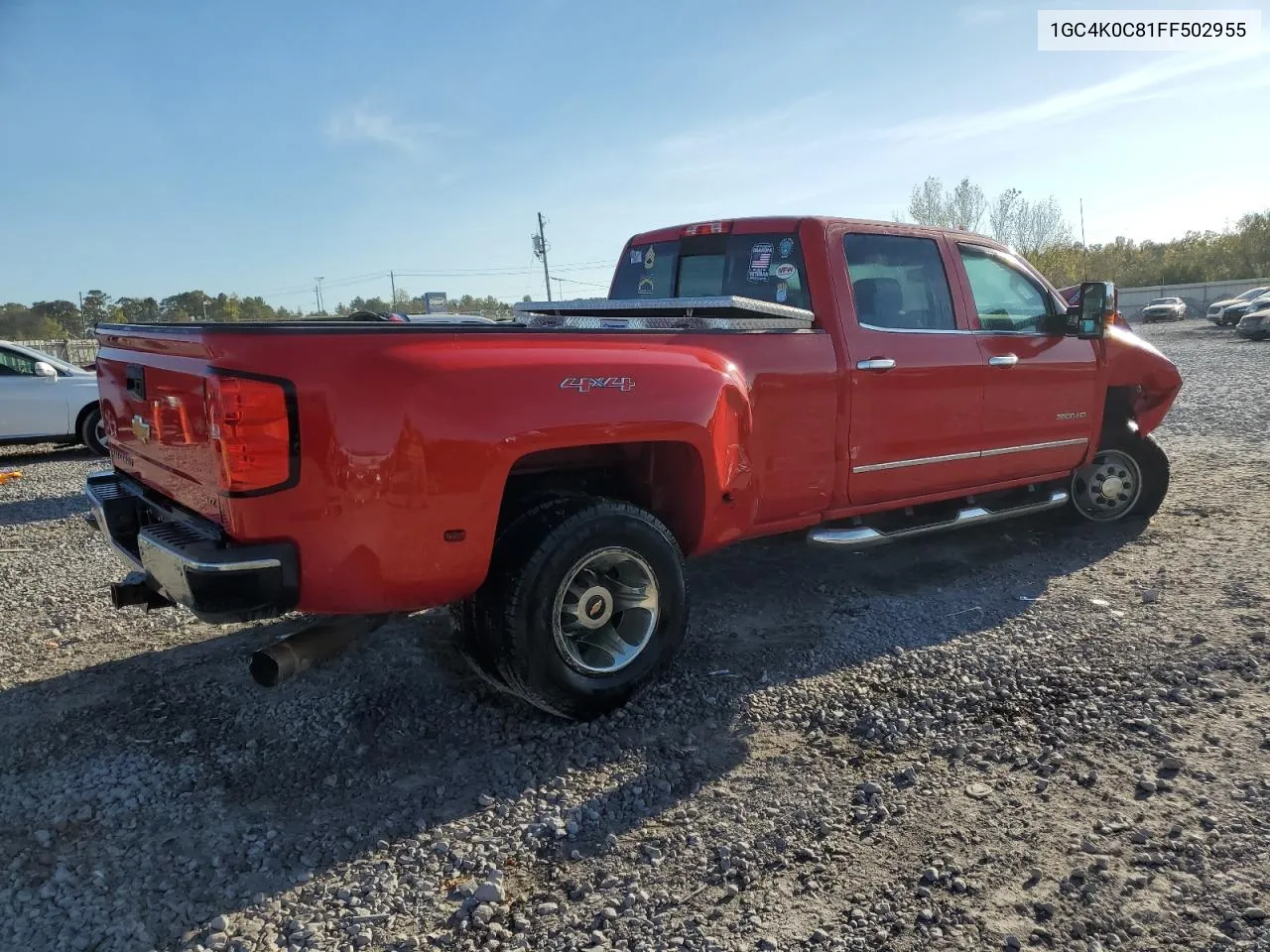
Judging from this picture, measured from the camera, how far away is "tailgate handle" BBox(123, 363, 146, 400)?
3303 millimetres

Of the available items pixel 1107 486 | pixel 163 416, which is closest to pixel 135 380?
pixel 163 416

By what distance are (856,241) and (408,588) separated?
2.93m

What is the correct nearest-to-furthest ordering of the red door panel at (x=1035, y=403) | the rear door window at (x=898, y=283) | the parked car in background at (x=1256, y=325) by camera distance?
the rear door window at (x=898, y=283) < the red door panel at (x=1035, y=403) < the parked car in background at (x=1256, y=325)

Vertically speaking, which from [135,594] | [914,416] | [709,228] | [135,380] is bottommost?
[135,594]

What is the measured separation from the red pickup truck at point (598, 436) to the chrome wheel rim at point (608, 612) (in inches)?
0.4

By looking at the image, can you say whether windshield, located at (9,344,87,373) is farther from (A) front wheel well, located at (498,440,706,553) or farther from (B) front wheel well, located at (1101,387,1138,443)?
(B) front wheel well, located at (1101,387,1138,443)

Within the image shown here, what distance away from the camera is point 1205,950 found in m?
2.15

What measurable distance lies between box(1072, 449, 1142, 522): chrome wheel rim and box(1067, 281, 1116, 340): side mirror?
1.11m

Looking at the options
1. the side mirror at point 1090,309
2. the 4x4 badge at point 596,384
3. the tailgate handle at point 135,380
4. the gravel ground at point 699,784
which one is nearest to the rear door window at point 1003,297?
the side mirror at point 1090,309

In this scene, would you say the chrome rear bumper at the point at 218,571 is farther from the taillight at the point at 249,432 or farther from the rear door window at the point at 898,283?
the rear door window at the point at 898,283

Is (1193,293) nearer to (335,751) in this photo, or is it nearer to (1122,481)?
(1122,481)

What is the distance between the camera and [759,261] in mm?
4527

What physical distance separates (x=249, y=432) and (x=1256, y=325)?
107 feet

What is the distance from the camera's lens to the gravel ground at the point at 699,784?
2336mm
